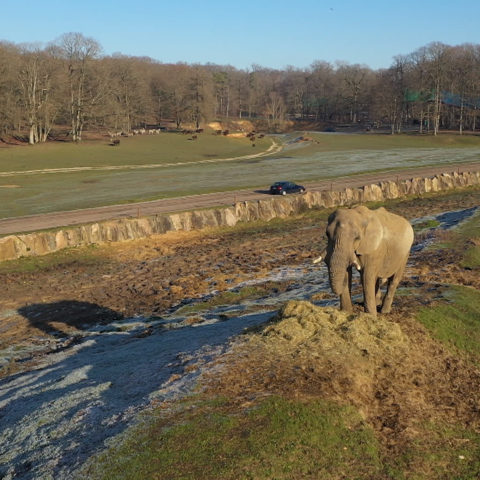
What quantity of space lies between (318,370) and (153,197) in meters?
40.0

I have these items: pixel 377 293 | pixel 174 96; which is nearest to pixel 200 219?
pixel 377 293

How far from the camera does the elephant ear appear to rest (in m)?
14.6

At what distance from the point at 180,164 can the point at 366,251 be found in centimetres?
7381

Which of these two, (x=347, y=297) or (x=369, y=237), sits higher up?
(x=369, y=237)

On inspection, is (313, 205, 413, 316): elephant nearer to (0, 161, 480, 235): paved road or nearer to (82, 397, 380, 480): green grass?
(82, 397, 380, 480): green grass

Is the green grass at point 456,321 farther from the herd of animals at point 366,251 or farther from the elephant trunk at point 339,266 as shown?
the elephant trunk at point 339,266

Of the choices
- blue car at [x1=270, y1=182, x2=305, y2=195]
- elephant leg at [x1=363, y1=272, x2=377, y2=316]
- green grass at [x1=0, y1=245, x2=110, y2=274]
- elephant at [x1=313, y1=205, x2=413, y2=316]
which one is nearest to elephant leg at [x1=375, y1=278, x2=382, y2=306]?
elephant at [x1=313, y1=205, x2=413, y2=316]

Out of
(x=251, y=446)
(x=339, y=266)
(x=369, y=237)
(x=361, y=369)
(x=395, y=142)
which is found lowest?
(x=251, y=446)

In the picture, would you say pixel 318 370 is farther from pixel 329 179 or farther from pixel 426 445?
pixel 329 179

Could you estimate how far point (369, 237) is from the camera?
48.2 feet

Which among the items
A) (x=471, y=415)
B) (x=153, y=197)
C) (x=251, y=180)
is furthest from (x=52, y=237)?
(x=251, y=180)

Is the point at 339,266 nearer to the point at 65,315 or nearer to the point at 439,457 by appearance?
the point at 439,457

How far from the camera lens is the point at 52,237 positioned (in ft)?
108

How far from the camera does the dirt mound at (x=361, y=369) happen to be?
11.9m
